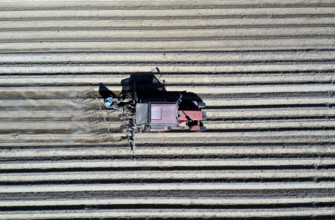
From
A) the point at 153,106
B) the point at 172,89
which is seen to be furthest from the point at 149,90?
the point at 153,106

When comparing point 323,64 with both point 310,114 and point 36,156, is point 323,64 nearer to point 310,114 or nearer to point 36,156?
point 310,114

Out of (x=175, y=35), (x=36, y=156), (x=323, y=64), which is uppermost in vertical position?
(x=175, y=35)

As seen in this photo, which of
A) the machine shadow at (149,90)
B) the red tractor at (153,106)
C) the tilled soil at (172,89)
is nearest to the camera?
the red tractor at (153,106)

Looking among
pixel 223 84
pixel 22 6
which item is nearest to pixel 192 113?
pixel 223 84

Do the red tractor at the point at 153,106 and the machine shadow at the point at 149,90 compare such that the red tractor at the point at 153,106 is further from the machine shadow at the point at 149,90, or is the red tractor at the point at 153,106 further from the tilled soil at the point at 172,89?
the tilled soil at the point at 172,89

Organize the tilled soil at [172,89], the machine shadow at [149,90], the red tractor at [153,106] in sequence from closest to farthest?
the red tractor at [153,106] < the tilled soil at [172,89] < the machine shadow at [149,90]

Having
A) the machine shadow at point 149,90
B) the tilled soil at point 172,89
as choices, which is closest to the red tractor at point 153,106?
the machine shadow at point 149,90
